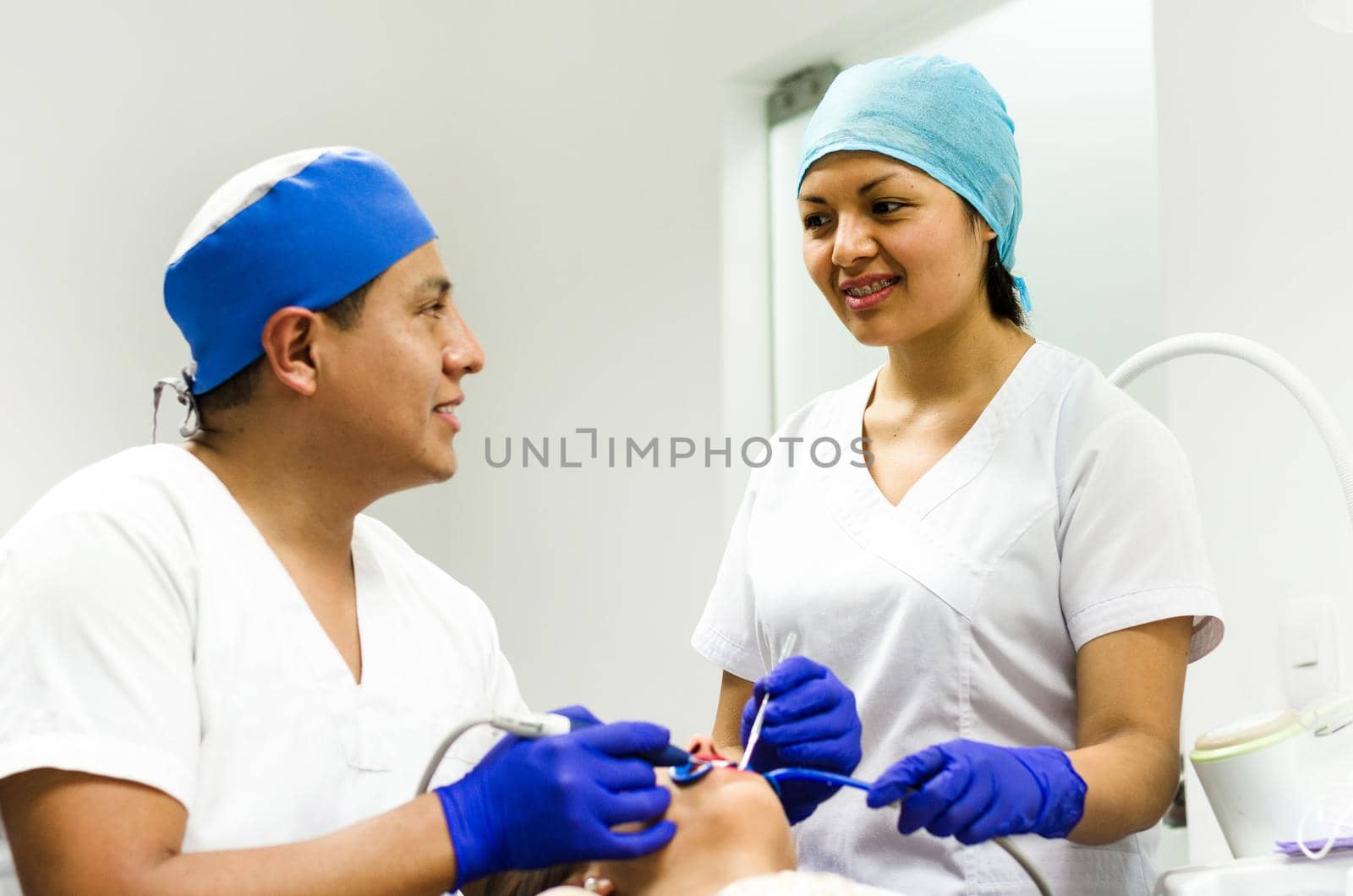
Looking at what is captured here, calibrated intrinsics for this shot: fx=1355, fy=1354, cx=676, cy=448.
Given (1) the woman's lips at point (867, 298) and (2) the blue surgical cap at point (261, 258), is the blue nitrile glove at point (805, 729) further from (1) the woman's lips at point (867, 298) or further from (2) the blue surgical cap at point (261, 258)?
(2) the blue surgical cap at point (261, 258)

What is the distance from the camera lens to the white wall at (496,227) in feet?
10.5

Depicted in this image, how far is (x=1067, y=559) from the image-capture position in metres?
1.45

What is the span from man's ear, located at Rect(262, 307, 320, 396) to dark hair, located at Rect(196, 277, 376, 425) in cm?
2

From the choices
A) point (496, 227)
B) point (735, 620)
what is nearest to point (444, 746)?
point (735, 620)

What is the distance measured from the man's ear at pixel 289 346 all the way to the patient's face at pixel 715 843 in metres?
0.55

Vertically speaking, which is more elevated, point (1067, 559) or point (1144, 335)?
point (1144, 335)

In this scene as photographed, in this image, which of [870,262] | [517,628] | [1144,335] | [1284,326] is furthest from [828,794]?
[517,628]

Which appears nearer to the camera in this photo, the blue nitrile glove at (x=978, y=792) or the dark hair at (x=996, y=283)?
the blue nitrile glove at (x=978, y=792)

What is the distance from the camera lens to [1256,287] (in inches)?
80.7

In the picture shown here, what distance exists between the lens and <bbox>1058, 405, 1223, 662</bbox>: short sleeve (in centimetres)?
139

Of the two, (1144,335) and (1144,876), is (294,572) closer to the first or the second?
(1144,876)

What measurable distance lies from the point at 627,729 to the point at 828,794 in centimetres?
30

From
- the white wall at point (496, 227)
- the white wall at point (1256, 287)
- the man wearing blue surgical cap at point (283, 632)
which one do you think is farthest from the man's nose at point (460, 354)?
the white wall at point (496, 227)

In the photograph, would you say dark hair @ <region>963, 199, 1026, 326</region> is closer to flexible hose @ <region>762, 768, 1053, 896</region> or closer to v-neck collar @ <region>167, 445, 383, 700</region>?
flexible hose @ <region>762, 768, 1053, 896</region>
